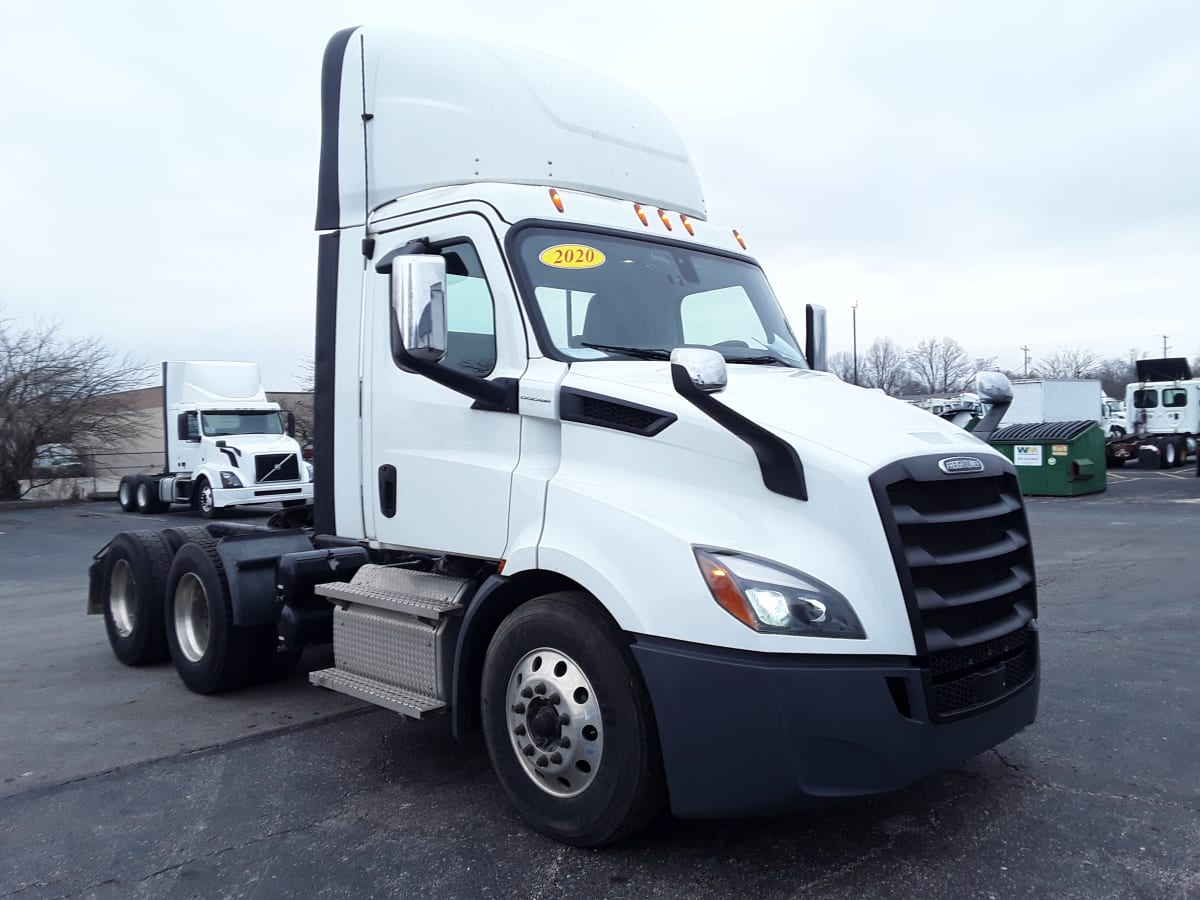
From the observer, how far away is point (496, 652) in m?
4.07

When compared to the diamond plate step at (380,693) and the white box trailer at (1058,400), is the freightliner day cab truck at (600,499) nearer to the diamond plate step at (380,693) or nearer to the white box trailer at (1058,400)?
the diamond plate step at (380,693)

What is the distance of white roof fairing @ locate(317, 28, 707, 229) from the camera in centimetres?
500

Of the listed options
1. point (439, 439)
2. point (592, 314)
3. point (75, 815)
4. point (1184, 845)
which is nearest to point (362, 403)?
point (439, 439)

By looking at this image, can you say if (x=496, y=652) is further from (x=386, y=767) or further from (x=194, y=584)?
(x=194, y=584)

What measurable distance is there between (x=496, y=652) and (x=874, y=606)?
162 cm

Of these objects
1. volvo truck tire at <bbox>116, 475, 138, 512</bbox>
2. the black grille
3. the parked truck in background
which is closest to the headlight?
the black grille

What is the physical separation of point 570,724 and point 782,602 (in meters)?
1.05

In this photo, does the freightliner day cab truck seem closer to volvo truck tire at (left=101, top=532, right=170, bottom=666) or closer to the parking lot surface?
the parking lot surface

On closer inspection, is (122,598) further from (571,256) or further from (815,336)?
(815,336)

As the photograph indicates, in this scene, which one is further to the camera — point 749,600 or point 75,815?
point 75,815

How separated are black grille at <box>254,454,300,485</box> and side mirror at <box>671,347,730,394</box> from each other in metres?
20.5

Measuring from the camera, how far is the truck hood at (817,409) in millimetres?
3576

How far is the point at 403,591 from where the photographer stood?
4.68 metres

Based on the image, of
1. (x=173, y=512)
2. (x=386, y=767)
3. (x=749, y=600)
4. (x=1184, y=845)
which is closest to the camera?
(x=749, y=600)
